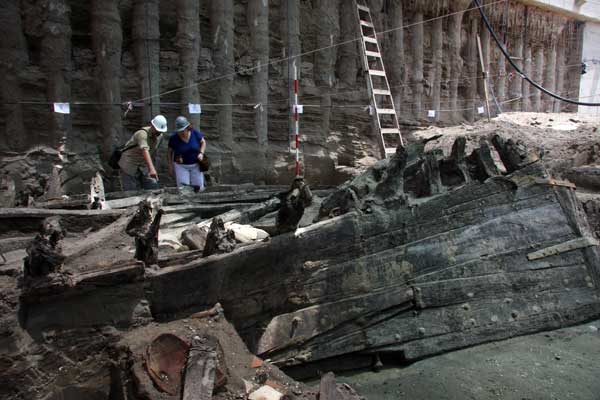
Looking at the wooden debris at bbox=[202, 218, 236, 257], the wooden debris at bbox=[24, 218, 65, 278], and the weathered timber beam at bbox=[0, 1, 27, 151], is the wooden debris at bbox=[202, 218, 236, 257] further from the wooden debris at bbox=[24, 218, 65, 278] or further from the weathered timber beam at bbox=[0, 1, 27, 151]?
the weathered timber beam at bbox=[0, 1, 27, 151]

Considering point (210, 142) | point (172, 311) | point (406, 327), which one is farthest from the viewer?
point (210, 142)

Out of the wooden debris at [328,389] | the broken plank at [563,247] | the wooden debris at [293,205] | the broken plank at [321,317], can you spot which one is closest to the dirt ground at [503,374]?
the broken plank at [321,317]

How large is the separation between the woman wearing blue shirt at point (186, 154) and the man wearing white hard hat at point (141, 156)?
24 cm

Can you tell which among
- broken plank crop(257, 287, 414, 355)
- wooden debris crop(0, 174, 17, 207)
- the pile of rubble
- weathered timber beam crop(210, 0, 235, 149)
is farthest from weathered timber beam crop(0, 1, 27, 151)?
broken plank crop(257, 287, 414, 355)

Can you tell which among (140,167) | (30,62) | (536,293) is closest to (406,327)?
(536,293)

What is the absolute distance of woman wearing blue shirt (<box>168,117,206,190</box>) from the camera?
582cm

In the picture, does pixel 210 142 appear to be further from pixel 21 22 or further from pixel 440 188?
pixel 440 188

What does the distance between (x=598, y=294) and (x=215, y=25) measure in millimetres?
6485

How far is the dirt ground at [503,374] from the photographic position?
9.64 ft

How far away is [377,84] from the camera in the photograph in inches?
395

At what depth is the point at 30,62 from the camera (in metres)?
6.19

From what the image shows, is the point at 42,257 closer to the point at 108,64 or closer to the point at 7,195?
the point at 7,195

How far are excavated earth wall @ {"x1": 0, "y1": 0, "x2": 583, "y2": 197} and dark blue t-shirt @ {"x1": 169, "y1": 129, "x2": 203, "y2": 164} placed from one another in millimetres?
1247

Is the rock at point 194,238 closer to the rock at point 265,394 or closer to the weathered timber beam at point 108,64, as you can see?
the rock at point 265,394
